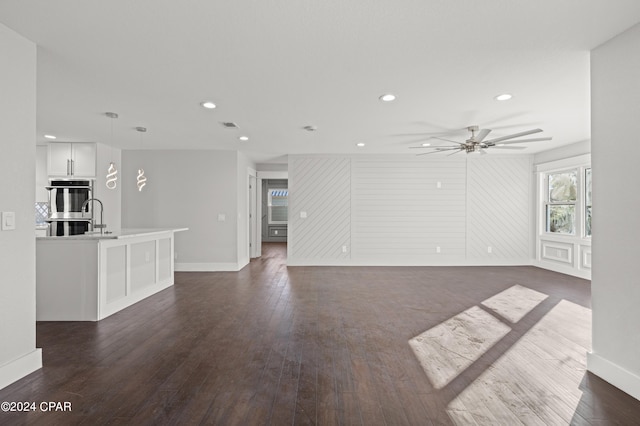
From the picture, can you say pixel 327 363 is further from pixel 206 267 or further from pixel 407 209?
pixel 407 209

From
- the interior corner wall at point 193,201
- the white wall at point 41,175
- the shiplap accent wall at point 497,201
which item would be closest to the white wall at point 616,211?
the shiplap accent wall at point 497,201

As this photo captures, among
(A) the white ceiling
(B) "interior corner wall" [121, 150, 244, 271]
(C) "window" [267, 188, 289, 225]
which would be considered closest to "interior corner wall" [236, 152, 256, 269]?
(B) "interior corner wall" [121, 150, 244, 271]

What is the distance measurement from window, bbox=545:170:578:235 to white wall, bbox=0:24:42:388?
26.9 ft

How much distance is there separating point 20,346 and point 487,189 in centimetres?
801

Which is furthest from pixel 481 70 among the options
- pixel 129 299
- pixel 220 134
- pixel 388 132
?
pixel 129 299

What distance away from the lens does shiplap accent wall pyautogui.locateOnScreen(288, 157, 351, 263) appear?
7.34 meters

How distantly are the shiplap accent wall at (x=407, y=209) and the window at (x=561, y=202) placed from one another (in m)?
1.77

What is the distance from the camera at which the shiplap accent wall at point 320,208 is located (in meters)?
7.34

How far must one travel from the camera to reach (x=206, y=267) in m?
6.71

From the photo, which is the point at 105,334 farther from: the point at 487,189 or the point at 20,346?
the point at 487,189

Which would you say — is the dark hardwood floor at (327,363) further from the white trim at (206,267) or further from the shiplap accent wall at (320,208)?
the shiplap accent wall at (320,208)

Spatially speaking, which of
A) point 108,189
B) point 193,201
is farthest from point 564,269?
point 108,189

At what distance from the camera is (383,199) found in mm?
7402

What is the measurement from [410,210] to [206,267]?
4.64 m
